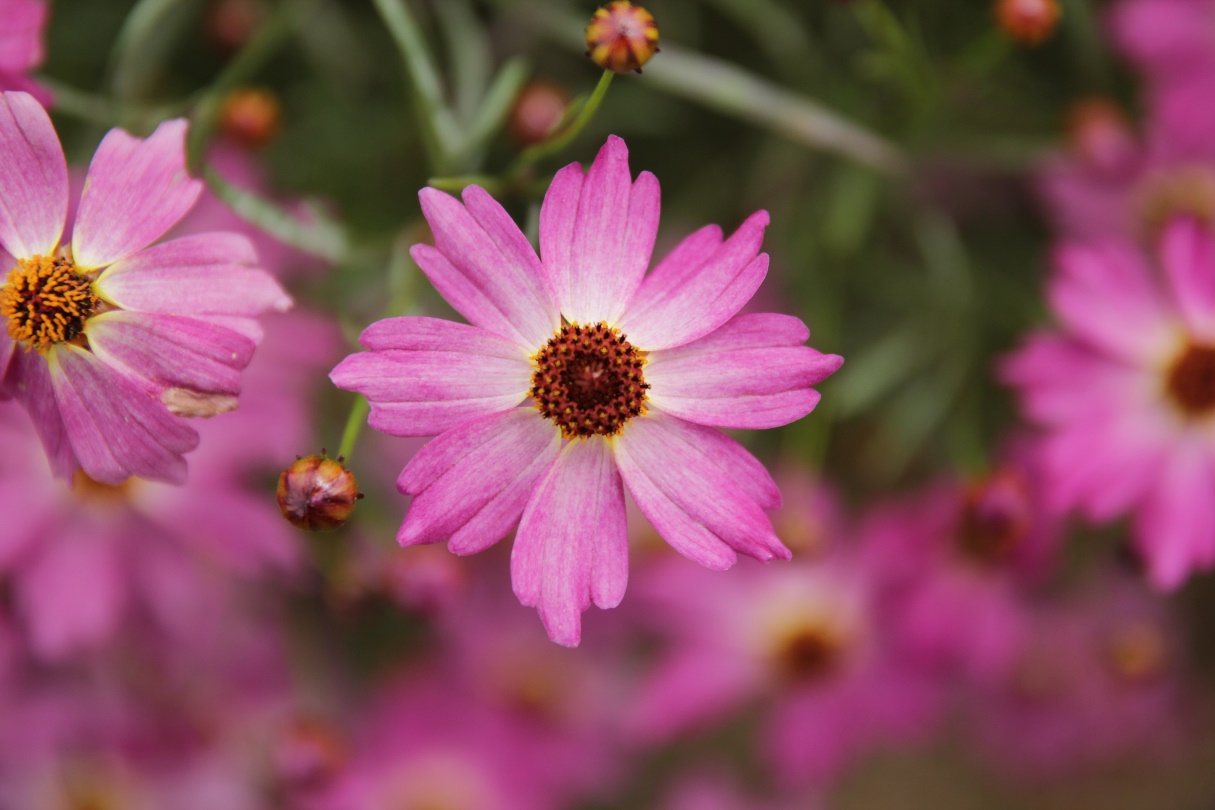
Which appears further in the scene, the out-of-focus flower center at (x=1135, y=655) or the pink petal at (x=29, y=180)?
the out-of-focus flower center at (x=1135, y=655)

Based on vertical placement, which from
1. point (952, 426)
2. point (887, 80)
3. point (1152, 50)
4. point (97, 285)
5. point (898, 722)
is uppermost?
point (887, 80)

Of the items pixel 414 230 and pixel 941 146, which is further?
pixel 941 146

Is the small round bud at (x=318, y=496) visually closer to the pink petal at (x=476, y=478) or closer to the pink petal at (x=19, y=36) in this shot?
the pink petal at (x=476, y=478)

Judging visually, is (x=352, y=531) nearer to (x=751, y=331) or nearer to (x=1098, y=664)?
(x=751, y=331)

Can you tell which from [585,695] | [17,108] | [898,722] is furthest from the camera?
[585,695]

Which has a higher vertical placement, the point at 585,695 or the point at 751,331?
the point at 585,695

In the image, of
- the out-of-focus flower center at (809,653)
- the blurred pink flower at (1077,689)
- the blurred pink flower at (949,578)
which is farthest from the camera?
the blurred pink flower at (1077,689)

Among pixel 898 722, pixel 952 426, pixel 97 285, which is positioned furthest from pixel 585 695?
pixel 97 285

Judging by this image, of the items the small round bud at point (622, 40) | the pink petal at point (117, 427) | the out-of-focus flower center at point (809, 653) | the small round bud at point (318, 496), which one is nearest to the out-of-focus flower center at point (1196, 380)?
the out-of-focus flower center at point (809, 653)

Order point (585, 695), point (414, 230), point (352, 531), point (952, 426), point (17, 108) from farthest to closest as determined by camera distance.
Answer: point (585, 695) → point (952, 426) → point (352, 531) → point (414, 230) → point (17, 108)
